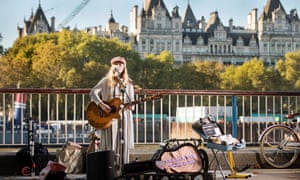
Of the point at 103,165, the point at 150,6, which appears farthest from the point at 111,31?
the point at 103,165

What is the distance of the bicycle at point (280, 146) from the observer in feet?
24.1

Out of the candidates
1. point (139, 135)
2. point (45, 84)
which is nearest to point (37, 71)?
point (45, 84)

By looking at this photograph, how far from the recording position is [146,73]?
67.3 metres

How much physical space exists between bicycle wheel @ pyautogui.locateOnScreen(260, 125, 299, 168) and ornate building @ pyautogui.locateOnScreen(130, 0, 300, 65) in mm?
105838

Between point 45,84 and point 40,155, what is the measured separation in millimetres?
51936

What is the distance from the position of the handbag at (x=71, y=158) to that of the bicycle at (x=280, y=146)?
250 cm

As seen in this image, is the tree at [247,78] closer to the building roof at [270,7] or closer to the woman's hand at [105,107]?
the building roof at [270,7]

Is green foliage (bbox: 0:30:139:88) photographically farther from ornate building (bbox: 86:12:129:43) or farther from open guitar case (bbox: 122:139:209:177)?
open guitar case (bbox: 122:139:209:177)

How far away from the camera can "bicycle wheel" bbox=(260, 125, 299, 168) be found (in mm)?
7344

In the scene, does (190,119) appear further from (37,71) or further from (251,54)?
(251,54)

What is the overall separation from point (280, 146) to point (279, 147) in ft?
0.07

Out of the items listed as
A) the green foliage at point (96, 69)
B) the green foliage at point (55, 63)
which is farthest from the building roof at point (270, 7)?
the green foliage at point (55, 63)

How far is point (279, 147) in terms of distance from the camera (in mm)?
7340

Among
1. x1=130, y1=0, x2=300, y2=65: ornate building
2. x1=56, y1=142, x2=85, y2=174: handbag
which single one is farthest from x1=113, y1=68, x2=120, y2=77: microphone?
x1=130, y1=0, x2=300, y2=65: ornate building
